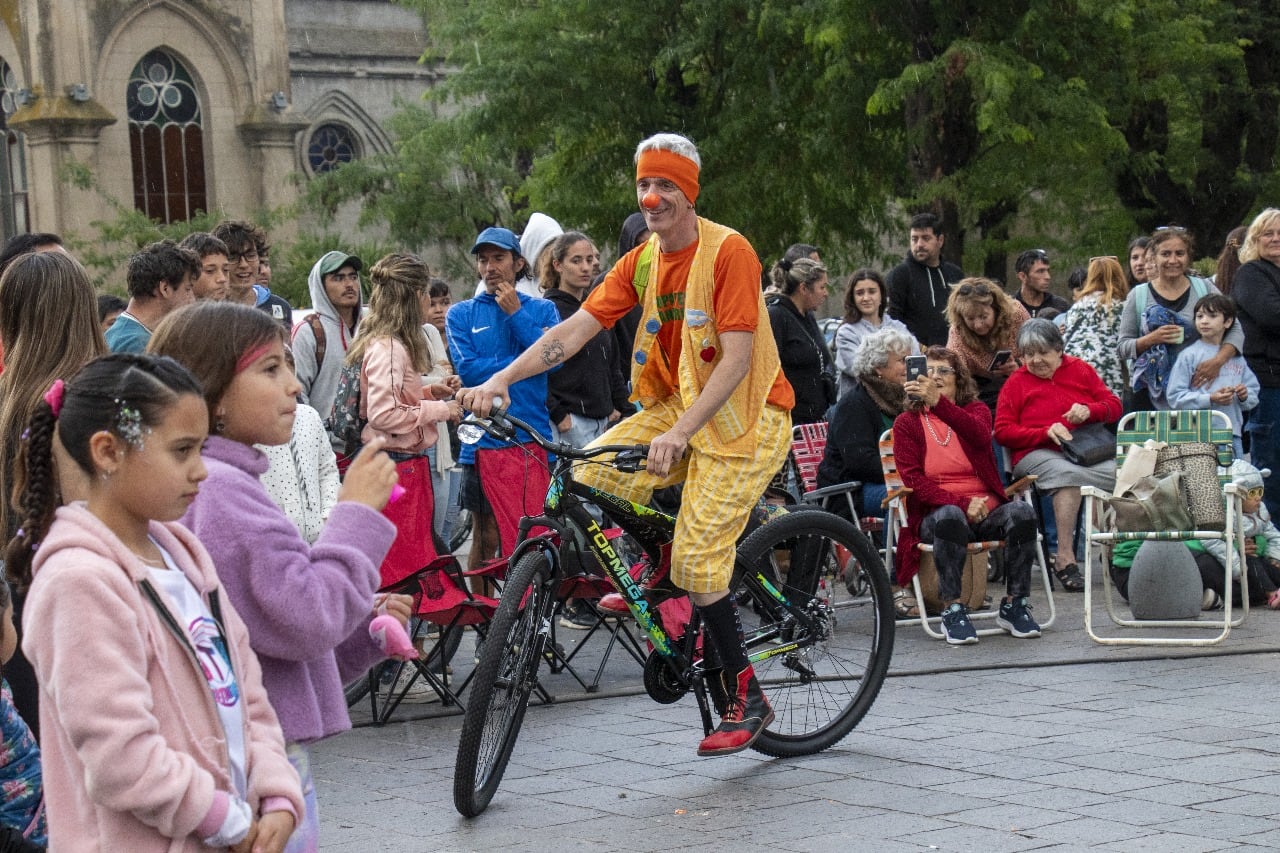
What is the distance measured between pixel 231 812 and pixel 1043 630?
720 cm

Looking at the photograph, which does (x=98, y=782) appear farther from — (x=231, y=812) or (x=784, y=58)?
(x=784, y=58)

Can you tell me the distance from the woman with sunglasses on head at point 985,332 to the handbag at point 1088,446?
70 cm

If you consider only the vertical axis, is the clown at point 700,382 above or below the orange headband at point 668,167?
below

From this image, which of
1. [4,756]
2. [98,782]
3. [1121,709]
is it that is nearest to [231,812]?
[98,782]

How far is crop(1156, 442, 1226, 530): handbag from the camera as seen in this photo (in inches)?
380

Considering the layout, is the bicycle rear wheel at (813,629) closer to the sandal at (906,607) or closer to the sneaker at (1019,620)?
the sneaker at (1019,620)

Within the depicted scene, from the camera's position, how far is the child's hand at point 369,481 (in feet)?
11.7

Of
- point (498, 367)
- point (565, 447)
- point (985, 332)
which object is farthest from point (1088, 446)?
point (565, 447)

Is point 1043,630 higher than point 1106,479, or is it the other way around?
point 1106,479

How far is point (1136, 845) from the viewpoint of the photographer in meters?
5.46

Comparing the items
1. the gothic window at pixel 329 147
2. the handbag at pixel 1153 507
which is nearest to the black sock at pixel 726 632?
the handbag at pixel 1153 507

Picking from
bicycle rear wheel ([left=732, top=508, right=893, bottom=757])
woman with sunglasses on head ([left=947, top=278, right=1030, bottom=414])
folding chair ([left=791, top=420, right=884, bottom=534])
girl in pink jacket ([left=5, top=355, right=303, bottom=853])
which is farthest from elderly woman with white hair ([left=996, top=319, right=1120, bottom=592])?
girl in pink jacket ([left=5, top=355, right=303, bottom=853])

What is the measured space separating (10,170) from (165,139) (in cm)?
395

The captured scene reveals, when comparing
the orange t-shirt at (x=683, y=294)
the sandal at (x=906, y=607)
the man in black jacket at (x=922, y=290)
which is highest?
the man in black jacket at (x=922, y=290)
